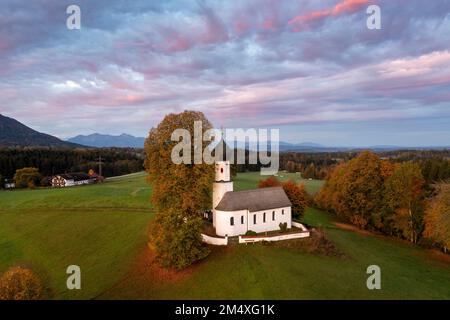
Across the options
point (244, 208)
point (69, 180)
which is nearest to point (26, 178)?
point (69, 180)

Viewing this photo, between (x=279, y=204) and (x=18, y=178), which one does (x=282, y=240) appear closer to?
(x=279, y=204)

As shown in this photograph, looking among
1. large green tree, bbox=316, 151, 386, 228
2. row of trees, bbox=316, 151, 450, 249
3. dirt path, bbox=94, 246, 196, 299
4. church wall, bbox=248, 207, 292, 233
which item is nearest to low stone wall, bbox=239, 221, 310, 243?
church wall, bbox=248, 207, 292, 233

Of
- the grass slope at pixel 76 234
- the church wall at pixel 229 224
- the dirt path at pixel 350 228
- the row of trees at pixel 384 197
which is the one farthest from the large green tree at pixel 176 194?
the row of trees at pixel 384 197

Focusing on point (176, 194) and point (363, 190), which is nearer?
point (176, 194)

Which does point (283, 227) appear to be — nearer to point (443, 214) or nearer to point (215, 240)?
point (215, 240)
